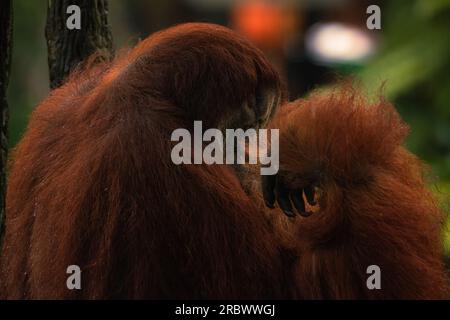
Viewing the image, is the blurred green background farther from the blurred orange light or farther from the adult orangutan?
the adult orangutan

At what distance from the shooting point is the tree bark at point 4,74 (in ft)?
10.1

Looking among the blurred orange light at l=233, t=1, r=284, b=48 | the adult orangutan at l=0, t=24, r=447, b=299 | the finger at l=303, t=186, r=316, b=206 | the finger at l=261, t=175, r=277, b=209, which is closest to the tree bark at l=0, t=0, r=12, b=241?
the adult orangutan at l=0, t=24, r=447, b=299

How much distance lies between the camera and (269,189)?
3.15 meters

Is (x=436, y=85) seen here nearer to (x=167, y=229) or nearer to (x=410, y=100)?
(x=410, y=100)

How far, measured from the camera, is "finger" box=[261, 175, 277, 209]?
10.3ft

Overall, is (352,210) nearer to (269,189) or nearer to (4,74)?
(269,189)

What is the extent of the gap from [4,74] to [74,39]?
918 mm

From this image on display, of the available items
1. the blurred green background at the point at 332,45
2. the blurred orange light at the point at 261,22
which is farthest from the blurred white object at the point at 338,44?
the blurred orange light at the point at 261,22

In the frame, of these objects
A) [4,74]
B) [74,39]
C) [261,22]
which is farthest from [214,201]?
[261,22]

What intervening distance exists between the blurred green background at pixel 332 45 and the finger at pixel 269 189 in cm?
70

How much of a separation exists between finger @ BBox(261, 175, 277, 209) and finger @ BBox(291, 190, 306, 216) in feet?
0.20

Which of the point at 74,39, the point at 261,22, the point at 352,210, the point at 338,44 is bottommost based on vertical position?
the point at 352,210

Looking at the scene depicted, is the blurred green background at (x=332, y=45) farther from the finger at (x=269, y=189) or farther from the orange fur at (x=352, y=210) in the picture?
the finger at (x=269, y=189)
